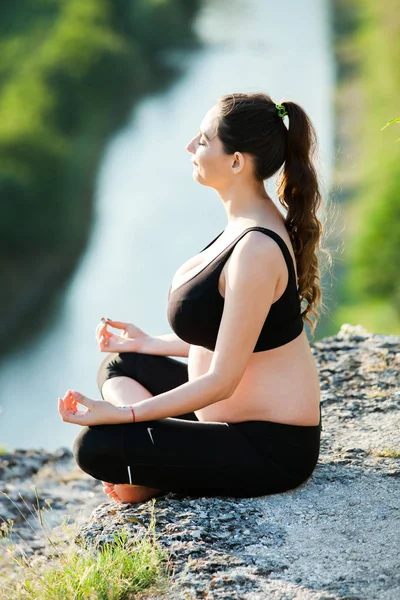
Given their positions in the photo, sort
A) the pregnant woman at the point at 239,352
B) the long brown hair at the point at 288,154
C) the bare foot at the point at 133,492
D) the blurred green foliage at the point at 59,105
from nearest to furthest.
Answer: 1. the pregnant woman at the point at 239,352
2. the long brown hair at the point at 288,154
3. the bare foot at the point at 133,492
4. the blurred green foliage at the point at 59,105

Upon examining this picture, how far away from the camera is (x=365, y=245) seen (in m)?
10.7

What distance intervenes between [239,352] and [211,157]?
577mm

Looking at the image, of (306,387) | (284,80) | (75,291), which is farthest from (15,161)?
(306,387)

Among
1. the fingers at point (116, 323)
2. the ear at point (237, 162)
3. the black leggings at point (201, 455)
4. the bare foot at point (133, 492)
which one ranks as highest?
the ear at point (237, 162)

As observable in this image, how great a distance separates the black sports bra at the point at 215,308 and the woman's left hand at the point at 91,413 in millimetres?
304

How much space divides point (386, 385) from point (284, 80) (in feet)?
42.3

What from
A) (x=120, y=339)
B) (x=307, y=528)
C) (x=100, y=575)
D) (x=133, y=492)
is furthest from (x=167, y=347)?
(x=100, y=575)

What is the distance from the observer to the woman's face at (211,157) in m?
2.69

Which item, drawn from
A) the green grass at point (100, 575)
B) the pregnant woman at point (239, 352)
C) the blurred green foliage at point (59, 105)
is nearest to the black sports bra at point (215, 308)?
the pregnant woman at point (239, 352)

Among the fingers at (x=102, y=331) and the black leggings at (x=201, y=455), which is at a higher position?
the fingers at (x=102, y=331)

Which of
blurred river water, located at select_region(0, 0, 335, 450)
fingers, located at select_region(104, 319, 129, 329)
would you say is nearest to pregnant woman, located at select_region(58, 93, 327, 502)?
blurred river water, located at select_region(0, 0, 335, 450)

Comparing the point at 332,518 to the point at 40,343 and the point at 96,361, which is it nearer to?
the point at 96,361

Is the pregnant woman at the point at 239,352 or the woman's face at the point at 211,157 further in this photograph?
the woman's face at the point at 211,157

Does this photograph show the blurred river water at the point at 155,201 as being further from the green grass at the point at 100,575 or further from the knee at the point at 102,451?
the green grass at the point at 100,575
